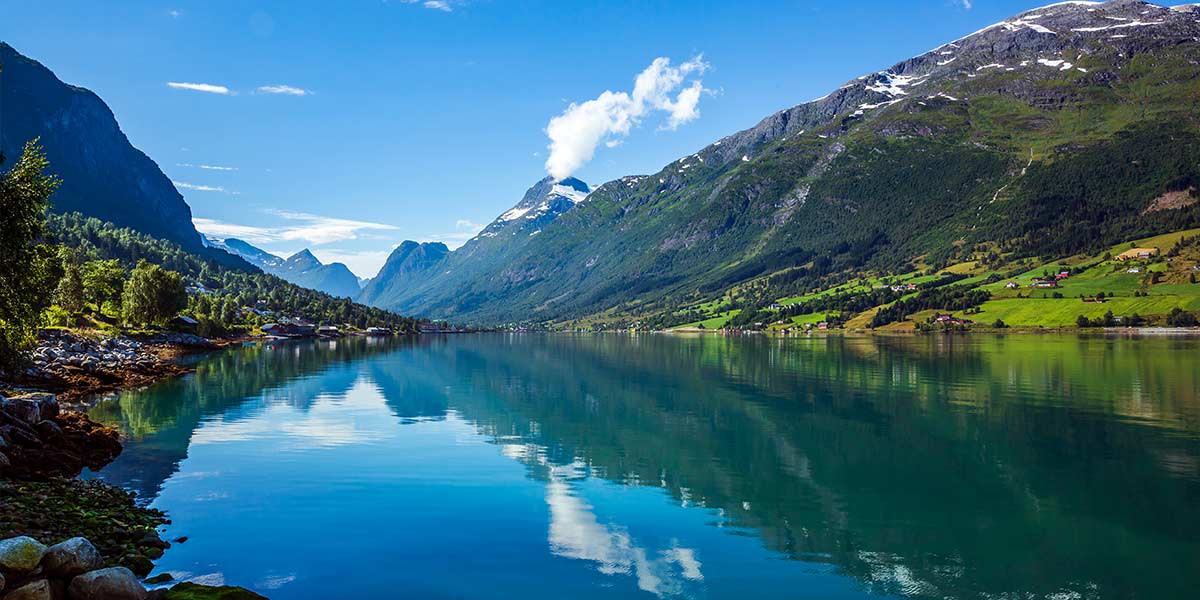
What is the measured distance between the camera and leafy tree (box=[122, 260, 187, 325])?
4833 inches

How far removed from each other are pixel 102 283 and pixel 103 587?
14297 cm

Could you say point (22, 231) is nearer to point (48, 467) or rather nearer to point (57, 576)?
point (48, 467)

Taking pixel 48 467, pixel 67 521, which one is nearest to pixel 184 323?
pixel 48 467

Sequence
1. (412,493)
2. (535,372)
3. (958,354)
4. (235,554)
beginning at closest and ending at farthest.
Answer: (235,554)
(412,493)
(535,372)
(958,354)

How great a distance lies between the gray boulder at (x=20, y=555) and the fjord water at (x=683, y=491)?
4.69m

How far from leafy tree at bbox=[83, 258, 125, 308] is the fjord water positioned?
82545 mm

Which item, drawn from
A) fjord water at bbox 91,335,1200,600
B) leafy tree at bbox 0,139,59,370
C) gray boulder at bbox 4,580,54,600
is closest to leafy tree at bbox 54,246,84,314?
fjord water at bbox 91,335,1200,600

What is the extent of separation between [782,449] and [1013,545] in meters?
17.3

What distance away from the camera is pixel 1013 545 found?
22.8m

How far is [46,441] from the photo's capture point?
32.9 meters

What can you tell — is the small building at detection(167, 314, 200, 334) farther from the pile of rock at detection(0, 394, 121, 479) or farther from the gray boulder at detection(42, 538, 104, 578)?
the gray boulder at detection(42, 538, 104, 578)

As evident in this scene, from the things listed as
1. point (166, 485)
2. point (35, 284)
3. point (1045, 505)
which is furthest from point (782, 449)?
point (35, 284)

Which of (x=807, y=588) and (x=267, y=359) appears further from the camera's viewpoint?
(x=267, y=359)

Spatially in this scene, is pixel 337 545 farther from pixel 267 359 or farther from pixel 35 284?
pixel 267 359
